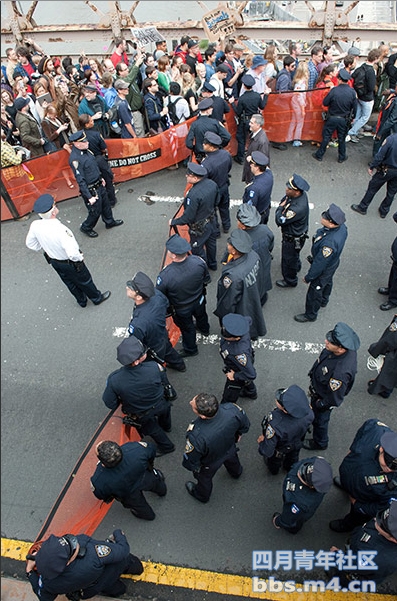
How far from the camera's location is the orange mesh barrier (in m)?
8.03

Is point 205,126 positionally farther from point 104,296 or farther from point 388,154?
point 104,296

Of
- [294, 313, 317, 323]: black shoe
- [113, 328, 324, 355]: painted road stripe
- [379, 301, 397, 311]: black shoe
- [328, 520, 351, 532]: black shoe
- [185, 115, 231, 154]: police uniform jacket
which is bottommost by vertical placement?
[328, 520, 351, 532]: black shoe

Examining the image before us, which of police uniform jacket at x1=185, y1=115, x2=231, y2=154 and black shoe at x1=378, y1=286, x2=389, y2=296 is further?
police uniform jacket at x1=185, y1=115, x2=231, y2=154

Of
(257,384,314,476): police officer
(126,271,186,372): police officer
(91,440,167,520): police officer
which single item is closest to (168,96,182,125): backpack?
(126,271,186,372): police officer

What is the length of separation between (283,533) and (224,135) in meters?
6.03

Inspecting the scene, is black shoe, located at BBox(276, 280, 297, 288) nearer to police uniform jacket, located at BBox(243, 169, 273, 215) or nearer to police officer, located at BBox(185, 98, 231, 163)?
police uniform jacket, located at BBox(243, 169, 273, 215)

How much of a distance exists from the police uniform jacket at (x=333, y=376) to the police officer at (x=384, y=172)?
4.19 meters

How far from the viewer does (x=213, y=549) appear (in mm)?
4312

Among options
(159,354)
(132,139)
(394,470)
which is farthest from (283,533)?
(132,139)

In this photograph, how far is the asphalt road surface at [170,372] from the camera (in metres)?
4.45

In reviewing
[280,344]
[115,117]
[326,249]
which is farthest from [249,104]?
[280,344]

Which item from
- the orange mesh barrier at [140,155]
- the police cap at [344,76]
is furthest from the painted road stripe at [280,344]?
the police cap at [344,76]

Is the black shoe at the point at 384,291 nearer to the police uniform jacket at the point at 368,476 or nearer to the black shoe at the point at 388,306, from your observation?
the black shoe at the point at 388,306

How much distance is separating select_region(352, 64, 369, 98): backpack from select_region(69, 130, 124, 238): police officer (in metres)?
5.62
